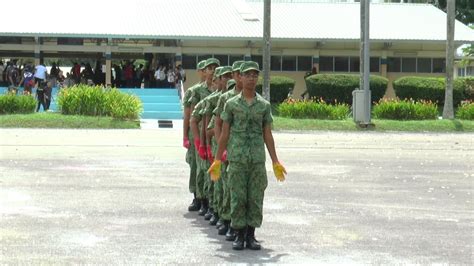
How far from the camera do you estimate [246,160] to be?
28.1 ft

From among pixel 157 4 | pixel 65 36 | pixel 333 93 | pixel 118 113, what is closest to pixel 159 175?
pixel 118 113

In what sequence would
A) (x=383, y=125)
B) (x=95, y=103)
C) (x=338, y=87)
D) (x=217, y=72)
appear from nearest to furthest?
1. (x=217, y=72)
2. (x=95, y=103)
3. (x=383, y=125)
4. (x=338, y=87)

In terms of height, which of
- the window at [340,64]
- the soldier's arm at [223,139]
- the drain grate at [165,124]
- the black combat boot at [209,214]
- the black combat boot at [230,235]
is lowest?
the black combat boot at [230,235]

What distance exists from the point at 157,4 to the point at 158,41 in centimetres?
525

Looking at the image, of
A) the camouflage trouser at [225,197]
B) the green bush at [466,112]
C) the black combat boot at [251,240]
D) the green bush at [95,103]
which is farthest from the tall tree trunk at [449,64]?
the black combat boot at [251,240]

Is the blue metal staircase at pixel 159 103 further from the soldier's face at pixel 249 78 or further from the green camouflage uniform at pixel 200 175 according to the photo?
the soldier's face at pixel 249 78

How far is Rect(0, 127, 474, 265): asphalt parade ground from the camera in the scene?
27.6ft

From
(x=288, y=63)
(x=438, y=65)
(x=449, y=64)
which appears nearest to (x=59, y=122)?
(x=449, y=64)

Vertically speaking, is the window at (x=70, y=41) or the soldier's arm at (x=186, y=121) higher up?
the window at (x=70, y=41)

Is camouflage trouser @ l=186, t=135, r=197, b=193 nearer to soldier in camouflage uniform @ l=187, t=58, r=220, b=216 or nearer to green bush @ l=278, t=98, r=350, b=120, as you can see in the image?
soldier in camouflage uniform @ l=187, t=58, r=220, b=216

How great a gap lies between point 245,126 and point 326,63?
33.9m

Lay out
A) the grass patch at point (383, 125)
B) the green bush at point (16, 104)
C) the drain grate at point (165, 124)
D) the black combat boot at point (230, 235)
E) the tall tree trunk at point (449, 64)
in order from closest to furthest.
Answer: the black combat boot at point (230, 235) → the grass patch at point (383, 125) → the green bush at point (16, 104) → the drain grate at point (165, 124) → the tall tree trunk at point (449, 64)

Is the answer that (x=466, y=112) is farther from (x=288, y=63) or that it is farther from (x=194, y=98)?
(x=194, y=98)

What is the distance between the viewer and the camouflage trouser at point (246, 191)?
860 cm
